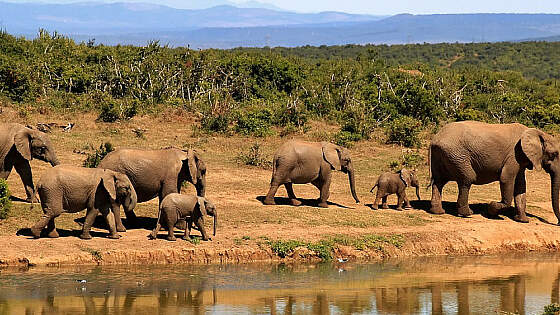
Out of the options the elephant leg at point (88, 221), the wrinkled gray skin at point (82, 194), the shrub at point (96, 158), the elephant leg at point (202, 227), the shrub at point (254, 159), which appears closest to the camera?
the wrinkled gray skin at point (82, 194)

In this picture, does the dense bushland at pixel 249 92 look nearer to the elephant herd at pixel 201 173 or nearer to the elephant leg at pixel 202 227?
the elephant herd at pixel 201 173

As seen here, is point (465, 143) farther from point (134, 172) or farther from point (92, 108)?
point (92, 108)

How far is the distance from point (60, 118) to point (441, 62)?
49.9 m

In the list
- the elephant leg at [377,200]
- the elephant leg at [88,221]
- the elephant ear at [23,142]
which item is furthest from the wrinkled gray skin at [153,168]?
the elephant leg at [377,200]

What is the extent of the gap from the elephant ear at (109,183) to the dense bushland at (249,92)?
1191 cm

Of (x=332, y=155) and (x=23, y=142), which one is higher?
(x=23, y=142)

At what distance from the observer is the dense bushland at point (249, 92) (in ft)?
94.6

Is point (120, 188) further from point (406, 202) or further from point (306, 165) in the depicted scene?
point (406, 202)

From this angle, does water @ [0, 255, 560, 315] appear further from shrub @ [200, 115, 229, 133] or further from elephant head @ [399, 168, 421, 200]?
shrub @ [200, 115, 229, 133]

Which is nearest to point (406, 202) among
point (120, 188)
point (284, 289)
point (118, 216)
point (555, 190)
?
point (555, 190)

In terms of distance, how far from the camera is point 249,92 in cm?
3428

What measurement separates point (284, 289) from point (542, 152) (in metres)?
7.47

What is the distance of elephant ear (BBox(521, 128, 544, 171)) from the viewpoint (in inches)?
762

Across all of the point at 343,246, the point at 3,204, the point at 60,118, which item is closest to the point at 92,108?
the point at 60,118
